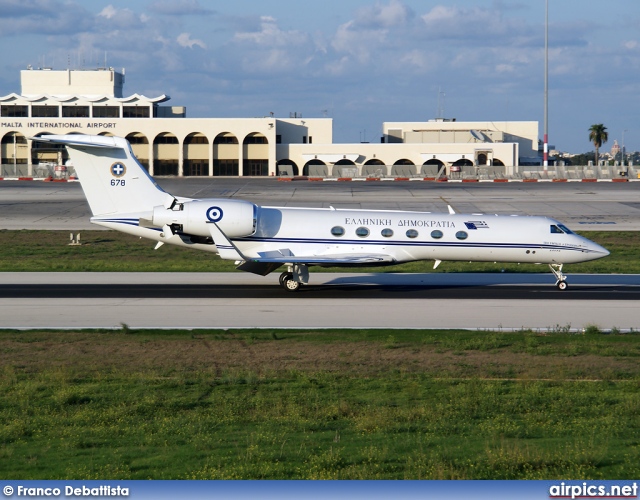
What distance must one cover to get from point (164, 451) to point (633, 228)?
40668mm

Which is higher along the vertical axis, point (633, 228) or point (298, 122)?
point (298, 122)

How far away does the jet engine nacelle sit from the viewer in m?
24.9

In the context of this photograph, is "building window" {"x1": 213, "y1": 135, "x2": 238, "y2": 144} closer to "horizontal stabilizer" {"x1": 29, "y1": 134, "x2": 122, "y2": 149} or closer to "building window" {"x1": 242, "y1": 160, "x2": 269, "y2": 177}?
"building window" {"x1": 242, "y1": 160, "x2": 269, "y2": 177}

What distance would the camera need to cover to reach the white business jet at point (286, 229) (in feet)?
82.5

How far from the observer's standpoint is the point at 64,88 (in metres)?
109

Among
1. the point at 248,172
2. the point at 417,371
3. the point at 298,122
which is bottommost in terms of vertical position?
the point at 417,371

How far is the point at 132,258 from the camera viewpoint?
113ft

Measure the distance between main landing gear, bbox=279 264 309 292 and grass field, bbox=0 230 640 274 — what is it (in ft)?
17.9

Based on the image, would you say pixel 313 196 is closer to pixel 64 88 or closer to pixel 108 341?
pixel 108 341

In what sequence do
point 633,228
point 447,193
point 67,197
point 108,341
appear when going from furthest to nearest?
point 447,193, point 67,197, point 633,228, point 108,341

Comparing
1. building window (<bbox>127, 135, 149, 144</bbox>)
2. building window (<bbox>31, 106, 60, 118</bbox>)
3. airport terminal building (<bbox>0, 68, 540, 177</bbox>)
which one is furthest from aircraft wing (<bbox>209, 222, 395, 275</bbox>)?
building window (<bbox>31, 106, 60, 118</bbox>)

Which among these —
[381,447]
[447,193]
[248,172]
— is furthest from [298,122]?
[381,447]

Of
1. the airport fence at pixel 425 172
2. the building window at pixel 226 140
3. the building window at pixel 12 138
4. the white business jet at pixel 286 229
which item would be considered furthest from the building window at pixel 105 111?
the white business jet at pixel 286 229

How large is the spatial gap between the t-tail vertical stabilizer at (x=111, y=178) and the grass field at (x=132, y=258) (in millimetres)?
5667
